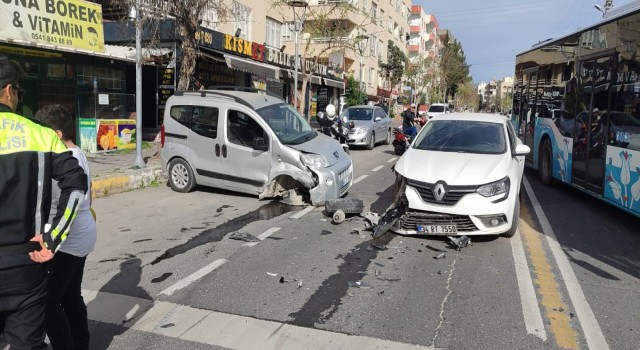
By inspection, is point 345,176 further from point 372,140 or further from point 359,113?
point 359,113

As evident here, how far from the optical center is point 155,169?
35.8 feet

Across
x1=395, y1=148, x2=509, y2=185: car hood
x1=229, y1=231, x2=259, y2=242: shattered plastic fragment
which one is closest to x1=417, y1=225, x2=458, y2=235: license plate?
x1=395, y1=148, x2=509, y2=185: car hood

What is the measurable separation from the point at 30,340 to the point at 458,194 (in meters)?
5.02

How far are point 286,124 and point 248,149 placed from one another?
0.94m

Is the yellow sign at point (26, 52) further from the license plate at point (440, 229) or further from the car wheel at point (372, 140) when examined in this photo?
the license plate at point (440, 229)

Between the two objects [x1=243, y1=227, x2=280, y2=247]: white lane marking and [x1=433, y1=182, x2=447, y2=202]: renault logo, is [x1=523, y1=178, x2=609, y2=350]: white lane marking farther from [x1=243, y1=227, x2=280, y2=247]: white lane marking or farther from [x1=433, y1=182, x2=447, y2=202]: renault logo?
[x1=243, y1=227, x2=280, y2=247]: white lane marking

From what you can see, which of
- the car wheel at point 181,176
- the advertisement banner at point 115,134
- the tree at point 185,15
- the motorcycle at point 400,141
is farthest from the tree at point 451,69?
the car wheel at point 181,176

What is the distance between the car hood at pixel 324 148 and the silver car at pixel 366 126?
8437 mm

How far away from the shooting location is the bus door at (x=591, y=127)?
8.03 meters

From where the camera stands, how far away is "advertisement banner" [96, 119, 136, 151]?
1416 centimetres

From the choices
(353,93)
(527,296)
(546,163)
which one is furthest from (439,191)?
(353,93)

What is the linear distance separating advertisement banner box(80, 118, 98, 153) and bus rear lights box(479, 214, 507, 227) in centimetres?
1170

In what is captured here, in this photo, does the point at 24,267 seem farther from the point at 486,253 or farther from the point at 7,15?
the point at 7,15

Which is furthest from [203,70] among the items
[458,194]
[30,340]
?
[30,340]
